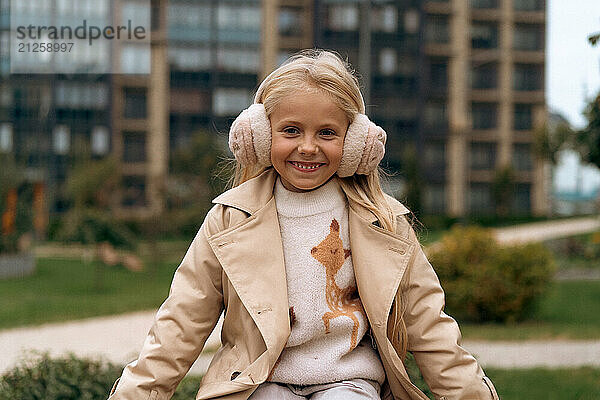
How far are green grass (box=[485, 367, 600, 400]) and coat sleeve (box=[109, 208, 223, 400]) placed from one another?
3040 mm

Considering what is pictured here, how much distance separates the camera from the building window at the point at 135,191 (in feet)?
124

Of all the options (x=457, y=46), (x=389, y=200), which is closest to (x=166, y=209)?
(x=389, y=200)

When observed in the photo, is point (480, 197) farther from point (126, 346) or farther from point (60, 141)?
point (126, 346)

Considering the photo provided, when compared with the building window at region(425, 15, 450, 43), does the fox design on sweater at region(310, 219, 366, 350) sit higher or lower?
lower

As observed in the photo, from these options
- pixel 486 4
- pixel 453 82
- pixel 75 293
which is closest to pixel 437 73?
pixel 453 82

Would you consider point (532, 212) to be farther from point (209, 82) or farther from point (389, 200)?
point (389, 200)

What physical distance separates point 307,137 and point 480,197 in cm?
Answer: 4070

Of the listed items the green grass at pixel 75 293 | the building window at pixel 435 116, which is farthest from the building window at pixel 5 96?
the green grass at pixel 75 293

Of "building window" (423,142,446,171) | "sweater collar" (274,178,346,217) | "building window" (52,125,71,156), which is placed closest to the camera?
"sweater collar" (274,178,346,217)

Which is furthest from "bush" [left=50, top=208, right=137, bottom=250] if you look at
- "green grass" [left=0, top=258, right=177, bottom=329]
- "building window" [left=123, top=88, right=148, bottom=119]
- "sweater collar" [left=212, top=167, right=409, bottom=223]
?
"building window" [left=123, top=88, right=148, bottom=119]

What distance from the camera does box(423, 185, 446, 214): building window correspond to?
40.9 meters

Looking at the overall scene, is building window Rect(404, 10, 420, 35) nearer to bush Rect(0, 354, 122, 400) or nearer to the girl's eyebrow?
bush Rect(0, 354, 122, 400)

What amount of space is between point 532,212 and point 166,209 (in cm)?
2968

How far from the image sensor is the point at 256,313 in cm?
239
